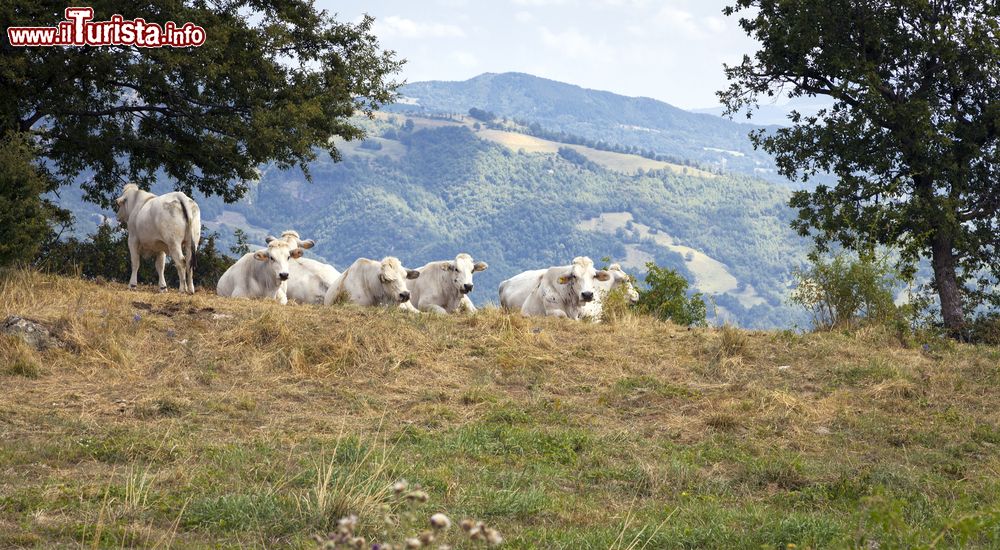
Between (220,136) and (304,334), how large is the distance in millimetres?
12781

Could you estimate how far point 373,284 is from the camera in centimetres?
1920

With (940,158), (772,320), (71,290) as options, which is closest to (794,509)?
(71,290)

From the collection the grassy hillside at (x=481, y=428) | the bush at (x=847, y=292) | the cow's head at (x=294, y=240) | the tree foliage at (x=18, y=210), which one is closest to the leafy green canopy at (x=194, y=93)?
the cow's head at (x=294, y=240)

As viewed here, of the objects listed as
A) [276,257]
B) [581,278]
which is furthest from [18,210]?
[581,278]

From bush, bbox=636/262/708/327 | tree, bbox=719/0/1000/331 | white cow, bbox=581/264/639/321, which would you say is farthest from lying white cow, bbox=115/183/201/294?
tree, bbox=719/0/1000/331

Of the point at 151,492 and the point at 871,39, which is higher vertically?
the point at 871,39

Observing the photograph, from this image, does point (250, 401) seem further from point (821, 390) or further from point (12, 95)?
point (12, 95)

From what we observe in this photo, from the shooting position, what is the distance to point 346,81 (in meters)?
26.1

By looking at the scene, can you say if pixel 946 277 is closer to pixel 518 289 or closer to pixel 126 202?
pixel 518 289

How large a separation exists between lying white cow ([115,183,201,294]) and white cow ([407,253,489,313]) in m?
4.38

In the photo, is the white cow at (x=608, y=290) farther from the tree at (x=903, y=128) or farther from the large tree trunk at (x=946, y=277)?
the large tree trunk at (x=946, y=277)

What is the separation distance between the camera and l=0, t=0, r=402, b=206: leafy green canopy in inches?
837

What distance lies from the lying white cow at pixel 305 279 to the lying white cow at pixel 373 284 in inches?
37.9

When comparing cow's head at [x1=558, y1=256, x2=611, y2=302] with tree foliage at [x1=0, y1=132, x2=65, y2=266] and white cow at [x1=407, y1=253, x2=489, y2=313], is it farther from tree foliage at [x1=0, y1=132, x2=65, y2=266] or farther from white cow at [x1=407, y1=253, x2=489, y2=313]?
tree foliage at [x1=0, y1=132, x2=65, y2=266]
